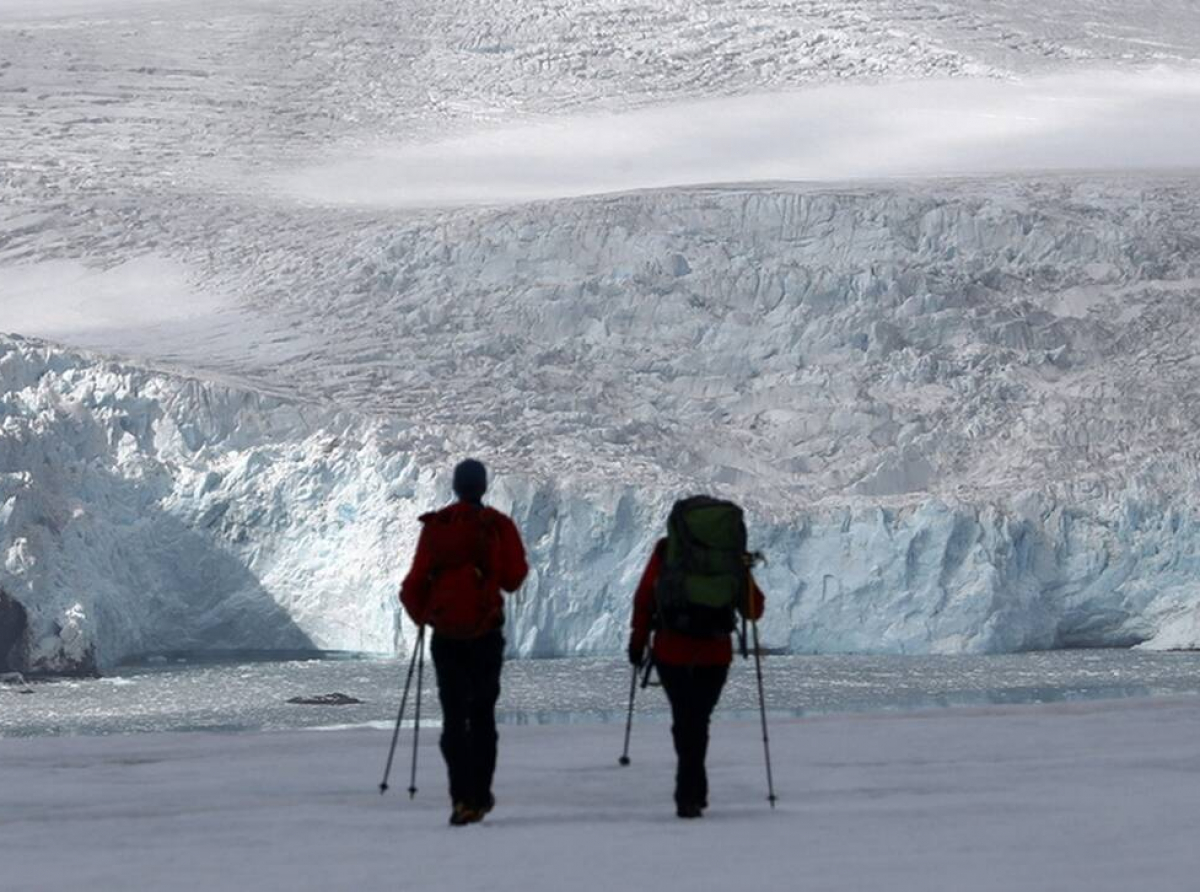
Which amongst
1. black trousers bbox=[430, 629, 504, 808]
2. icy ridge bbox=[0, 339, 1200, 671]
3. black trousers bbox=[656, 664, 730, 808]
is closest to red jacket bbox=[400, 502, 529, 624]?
black trousers bbox=[430, 629, 504, 808]

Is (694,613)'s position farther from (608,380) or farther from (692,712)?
(608,380)

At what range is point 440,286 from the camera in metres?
31.7

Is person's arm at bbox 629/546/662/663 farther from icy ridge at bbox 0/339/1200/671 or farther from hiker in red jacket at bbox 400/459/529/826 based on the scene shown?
icy ridge at bbox 0/339/1200/671

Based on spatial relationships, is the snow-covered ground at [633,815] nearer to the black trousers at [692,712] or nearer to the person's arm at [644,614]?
the black trousers at [692,712]

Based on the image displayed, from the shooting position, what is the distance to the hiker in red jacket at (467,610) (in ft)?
19.0

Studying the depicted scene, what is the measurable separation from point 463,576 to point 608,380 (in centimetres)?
2336

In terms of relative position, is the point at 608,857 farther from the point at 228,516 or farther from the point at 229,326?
the point at 229,326

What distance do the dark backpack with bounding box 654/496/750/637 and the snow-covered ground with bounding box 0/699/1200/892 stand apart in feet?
1.90

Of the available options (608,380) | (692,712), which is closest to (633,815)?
(692,712)

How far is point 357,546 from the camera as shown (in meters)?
24.6

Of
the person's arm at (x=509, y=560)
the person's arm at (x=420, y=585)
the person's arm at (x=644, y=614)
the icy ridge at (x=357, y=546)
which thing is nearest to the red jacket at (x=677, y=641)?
the person's arm at (x=644, y=614)

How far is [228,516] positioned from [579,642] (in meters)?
4.53

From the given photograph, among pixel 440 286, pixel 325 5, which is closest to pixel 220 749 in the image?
pixel 440 286

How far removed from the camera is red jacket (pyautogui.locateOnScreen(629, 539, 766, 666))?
587 centimetres
